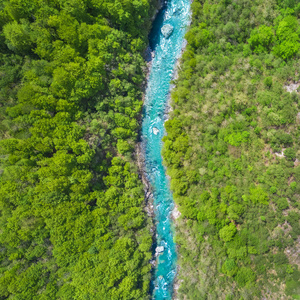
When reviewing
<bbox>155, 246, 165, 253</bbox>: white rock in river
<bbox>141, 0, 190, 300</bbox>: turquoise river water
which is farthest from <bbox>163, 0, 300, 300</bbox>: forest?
<bbox>155, 246, 165, 253</bbox>: white rock in river

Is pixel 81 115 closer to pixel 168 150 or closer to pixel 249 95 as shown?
pixel 168 150

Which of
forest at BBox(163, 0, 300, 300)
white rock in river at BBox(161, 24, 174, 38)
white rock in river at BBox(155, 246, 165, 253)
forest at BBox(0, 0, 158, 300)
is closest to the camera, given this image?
forest at BBox(0, 0, 158, 300)

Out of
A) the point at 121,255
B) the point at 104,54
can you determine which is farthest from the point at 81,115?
the point at 121,255

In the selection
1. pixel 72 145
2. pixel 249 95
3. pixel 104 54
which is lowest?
pixel 72 145

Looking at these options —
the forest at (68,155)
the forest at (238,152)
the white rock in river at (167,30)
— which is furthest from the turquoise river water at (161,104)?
the forest at (68,155)

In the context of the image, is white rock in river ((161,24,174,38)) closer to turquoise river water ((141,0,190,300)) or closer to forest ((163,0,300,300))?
turquoise river water ((141,0,190,300))

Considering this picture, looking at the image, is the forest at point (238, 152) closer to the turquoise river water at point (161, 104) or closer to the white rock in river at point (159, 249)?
the turquoise river water at point (161, 104)
